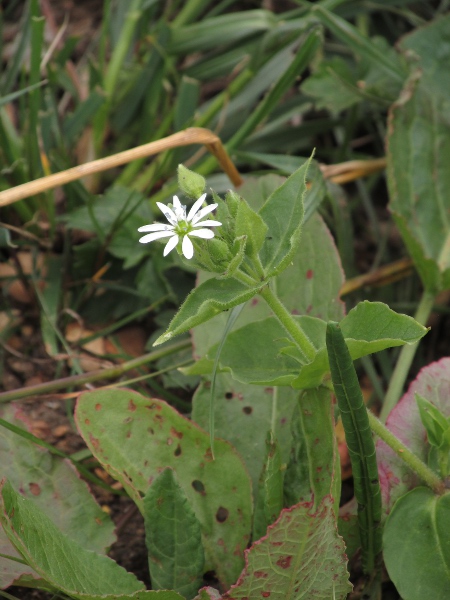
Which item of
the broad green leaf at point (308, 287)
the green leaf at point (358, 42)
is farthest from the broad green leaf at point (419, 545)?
the green leaf at point (358, 42)

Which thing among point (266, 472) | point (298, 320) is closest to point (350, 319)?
point (298, 320)

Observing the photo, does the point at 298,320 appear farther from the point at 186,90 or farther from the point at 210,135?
the point at 186,90

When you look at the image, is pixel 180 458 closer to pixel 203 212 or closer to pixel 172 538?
pixel 172 538

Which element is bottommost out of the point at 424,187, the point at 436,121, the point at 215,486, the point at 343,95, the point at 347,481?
the point at 347,481

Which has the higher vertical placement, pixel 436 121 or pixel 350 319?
pixel 436 121

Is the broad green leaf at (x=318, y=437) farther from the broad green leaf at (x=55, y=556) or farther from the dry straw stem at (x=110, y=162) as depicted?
the dry straw stem at (x=110, y=162)

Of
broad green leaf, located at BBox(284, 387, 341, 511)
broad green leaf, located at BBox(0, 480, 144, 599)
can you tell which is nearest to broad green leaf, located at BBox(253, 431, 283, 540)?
broad green leaf, located at BBox(284, 387, 341, 511)

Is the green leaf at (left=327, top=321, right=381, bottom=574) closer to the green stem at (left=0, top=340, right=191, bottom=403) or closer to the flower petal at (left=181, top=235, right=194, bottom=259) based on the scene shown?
the flower petal at (left=181, top=235, right=194, bottom=259)

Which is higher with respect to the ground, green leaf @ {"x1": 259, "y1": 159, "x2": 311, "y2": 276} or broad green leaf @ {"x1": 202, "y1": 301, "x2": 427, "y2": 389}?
green leaf @ {"x1": 259, "y1": 159, "x2": 311, "y2": 276}
